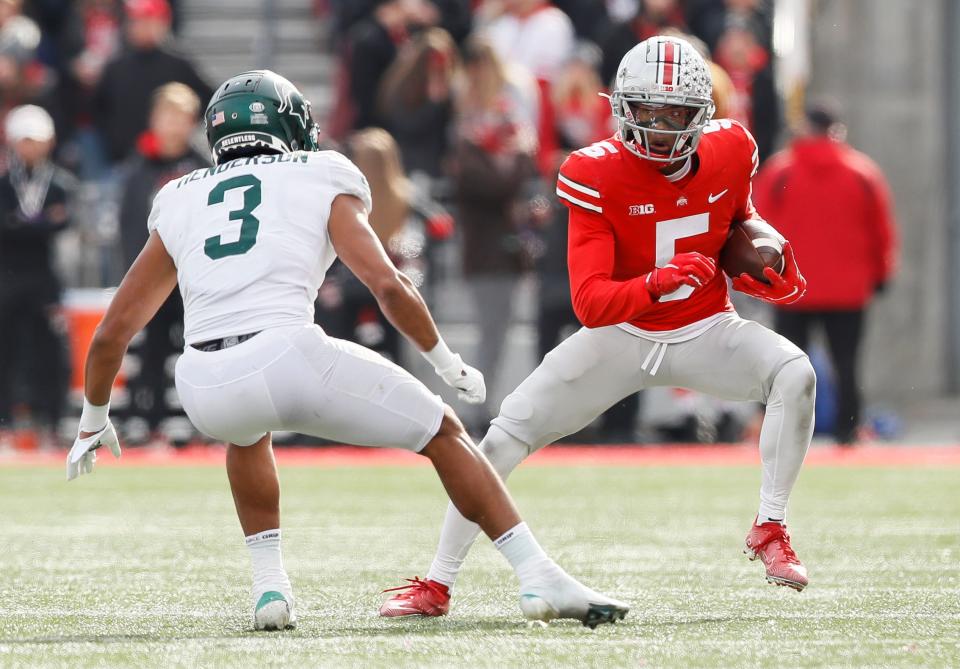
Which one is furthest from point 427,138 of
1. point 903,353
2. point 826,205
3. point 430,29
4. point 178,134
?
point 903,353

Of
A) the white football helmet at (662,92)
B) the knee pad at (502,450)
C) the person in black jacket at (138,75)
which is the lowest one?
the person in black jacket at (138,75)

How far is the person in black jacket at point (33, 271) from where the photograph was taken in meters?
11.4

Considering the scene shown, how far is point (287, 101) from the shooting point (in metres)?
Result: 4.89

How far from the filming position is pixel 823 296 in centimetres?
1112

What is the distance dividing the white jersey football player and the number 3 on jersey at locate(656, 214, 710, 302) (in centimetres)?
103

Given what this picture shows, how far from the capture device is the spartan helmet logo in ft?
16.0

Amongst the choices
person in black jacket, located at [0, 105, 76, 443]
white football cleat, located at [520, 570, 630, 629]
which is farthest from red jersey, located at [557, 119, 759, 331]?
person in black jacket, located at [0, 105, 76, 443]

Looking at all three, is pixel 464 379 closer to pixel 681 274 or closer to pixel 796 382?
pixel 681 274

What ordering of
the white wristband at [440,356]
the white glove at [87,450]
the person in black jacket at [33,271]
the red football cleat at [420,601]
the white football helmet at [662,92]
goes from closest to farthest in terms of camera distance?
1. the white wristband at [440,356]
2. the white glove at [87,450]
3. the red football cleat at [420,601]
4. the white football helmet at [662,92]
5. the person in black jacket at [33,271]

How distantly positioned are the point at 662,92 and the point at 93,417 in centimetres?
184

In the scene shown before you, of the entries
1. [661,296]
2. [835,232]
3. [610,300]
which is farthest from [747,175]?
[835,232]

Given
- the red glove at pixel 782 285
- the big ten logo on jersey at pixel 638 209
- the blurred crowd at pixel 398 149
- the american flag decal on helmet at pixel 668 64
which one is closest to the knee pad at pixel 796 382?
the red glove at pixel 782 285

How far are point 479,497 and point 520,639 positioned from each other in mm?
401

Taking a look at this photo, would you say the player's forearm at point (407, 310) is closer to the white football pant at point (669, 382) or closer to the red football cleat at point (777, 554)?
the white football pant at point (669, 382)
